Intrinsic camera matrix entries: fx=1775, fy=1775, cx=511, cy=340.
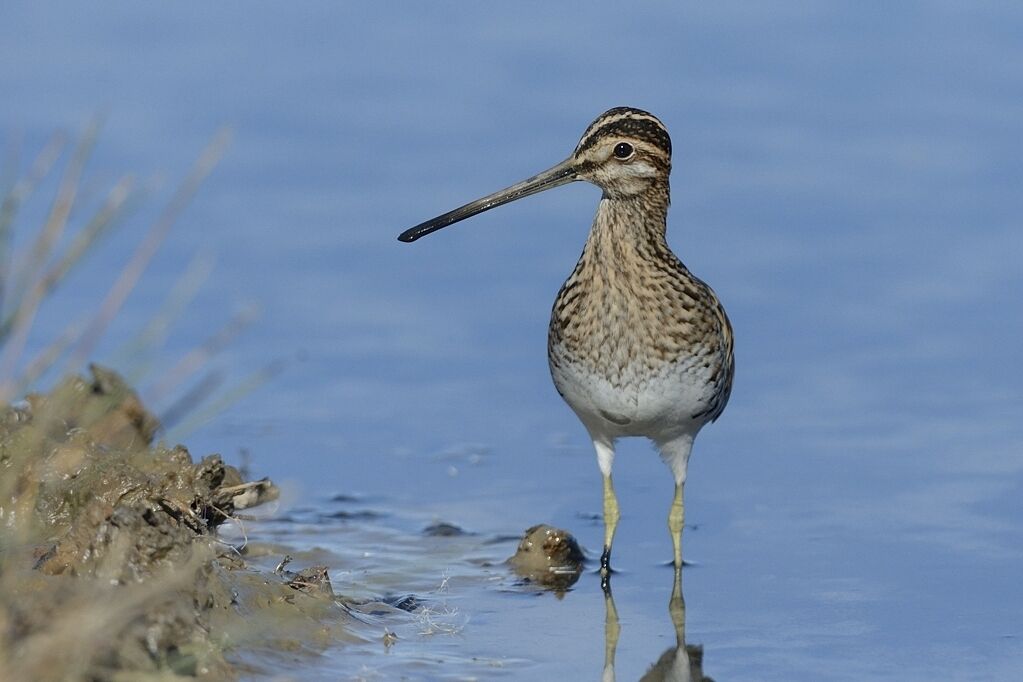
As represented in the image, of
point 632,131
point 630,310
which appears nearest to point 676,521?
point 630,310

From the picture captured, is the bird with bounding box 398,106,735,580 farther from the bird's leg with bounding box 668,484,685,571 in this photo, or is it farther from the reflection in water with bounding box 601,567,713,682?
the reflection in water with bounding box 601,567,713,682

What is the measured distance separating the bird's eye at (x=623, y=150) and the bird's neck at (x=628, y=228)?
0.61ft

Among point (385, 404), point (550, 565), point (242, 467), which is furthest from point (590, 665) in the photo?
point (385, 404)

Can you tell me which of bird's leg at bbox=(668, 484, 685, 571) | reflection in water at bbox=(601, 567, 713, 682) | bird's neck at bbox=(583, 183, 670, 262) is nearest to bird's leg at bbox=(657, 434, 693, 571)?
bird's leg at bbox=(668, 484, 685, 571)

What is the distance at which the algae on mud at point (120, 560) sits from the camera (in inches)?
154

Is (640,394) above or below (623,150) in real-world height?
below

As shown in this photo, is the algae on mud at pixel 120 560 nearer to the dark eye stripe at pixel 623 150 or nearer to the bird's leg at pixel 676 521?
the bird's leg at pixel 676 521

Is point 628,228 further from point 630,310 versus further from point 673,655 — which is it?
point 673,655

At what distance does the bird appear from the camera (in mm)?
7020

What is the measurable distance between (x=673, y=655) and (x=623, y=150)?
6.73 ft

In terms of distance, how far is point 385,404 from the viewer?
8.98m

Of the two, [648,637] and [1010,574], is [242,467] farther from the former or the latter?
[1010,574]

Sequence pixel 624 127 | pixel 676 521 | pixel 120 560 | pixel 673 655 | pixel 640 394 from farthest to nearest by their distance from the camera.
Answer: pixel 676 521 → pixel 624 127 → pixel 640 394 → pixel 673 655 → pixel 120 560

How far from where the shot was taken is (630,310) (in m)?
7.05
